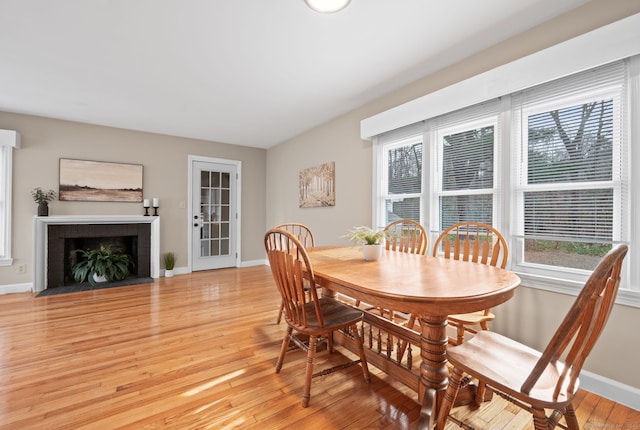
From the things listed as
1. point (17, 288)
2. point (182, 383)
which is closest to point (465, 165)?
point (182, 383)

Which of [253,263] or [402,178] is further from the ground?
→ [402,178]

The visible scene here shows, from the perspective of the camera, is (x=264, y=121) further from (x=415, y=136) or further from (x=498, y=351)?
(x=498, y=351)

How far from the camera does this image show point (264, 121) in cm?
413

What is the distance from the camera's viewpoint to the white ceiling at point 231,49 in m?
1.86

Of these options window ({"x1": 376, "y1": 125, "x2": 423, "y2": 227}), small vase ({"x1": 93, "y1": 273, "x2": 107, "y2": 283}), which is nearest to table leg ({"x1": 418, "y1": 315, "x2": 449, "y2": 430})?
window ({"x1": 376, "y1": 125, "x2": 423, "y2": 227})

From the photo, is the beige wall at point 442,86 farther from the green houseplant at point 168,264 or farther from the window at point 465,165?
the green houseplant at point 168,264

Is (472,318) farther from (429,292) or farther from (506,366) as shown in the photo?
(429,292)

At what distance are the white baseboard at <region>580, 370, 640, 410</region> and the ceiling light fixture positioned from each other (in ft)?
9.09

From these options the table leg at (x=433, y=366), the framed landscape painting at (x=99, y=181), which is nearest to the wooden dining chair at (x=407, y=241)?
the table leg at (x=433, y=366)

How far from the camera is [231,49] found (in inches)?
90.9

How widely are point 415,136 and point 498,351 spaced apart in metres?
2.23

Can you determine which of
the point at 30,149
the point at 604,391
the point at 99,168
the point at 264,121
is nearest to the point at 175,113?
the point at 264,121

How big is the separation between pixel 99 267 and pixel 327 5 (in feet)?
15.0

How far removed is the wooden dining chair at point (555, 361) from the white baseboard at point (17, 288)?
17.2ft
